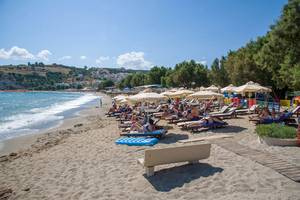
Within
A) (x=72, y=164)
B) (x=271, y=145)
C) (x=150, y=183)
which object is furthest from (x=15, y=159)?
(x=271, y=145)

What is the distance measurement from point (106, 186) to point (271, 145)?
5535 millimetres

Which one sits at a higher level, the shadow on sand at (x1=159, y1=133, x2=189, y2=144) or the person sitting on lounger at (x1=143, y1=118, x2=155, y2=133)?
the person sitting on lounger at (x1=143, y1=118, x2=155, y2=133)

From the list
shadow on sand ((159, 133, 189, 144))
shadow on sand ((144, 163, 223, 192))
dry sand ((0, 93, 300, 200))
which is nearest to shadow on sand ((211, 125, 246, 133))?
shadow on sand ((159, 133, 189, 144))

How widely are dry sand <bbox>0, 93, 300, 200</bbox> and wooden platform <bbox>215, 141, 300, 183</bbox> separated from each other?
0.20 metres

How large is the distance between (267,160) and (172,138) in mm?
4888

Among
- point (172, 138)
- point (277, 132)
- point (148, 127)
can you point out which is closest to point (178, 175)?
point (277, 132)

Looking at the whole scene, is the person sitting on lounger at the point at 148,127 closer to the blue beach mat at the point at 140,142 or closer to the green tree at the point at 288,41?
the blue beach mat at the point at 140,142

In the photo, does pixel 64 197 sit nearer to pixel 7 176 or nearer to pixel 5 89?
pixel 7 176

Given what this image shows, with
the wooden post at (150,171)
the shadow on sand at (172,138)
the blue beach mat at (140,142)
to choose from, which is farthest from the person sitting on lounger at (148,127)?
the wooden post at (150,171)

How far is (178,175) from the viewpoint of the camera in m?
6.65

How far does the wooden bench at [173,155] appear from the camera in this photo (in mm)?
Result: 6500

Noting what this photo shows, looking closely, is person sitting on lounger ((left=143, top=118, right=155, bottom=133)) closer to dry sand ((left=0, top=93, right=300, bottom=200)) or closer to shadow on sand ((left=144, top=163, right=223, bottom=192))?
dry sand ((left=0, top=93, right=300, bottom=200))

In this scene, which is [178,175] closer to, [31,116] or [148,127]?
[148,127]

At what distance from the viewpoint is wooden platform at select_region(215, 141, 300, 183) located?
6.15 metres
